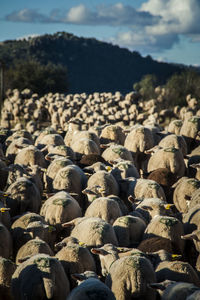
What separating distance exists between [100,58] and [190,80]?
185 ft

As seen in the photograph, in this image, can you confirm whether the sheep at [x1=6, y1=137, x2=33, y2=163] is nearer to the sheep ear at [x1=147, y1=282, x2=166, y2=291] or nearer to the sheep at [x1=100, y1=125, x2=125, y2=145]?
the sheep at [x1=100, y1=125, x2=125, y2=145]

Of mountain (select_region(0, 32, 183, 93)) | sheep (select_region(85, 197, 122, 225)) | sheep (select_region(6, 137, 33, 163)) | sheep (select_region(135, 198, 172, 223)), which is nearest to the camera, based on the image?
sheep (select_region(85, 197, 122, 225))

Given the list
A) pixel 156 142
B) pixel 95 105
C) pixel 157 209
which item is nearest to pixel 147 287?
pixel 157 209

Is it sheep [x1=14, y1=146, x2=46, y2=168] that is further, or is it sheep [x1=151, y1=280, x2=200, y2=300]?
sheep [x1=14, y1=146, x2=46, y2=168]

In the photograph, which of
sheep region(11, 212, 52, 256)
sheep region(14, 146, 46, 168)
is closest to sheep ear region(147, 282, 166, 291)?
sheep region(11, 212, 52, 256)

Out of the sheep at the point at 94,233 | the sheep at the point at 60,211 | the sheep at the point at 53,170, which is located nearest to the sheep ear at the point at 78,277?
the sheep at the point at 94,233

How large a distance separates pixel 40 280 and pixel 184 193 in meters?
6.23

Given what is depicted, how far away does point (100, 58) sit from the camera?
10075 centimetres

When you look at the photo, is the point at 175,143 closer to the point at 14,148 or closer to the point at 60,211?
the point at 14,148

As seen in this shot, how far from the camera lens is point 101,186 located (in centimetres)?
1206

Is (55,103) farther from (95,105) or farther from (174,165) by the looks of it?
(174,165)

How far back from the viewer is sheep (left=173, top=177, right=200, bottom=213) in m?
12.0

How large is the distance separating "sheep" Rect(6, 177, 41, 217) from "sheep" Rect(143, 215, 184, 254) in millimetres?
3701

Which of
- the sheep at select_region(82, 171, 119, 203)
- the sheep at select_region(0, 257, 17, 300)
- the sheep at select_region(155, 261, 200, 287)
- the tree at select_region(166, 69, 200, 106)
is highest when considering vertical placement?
the tree at select_region(166, 69, 200, 106)
